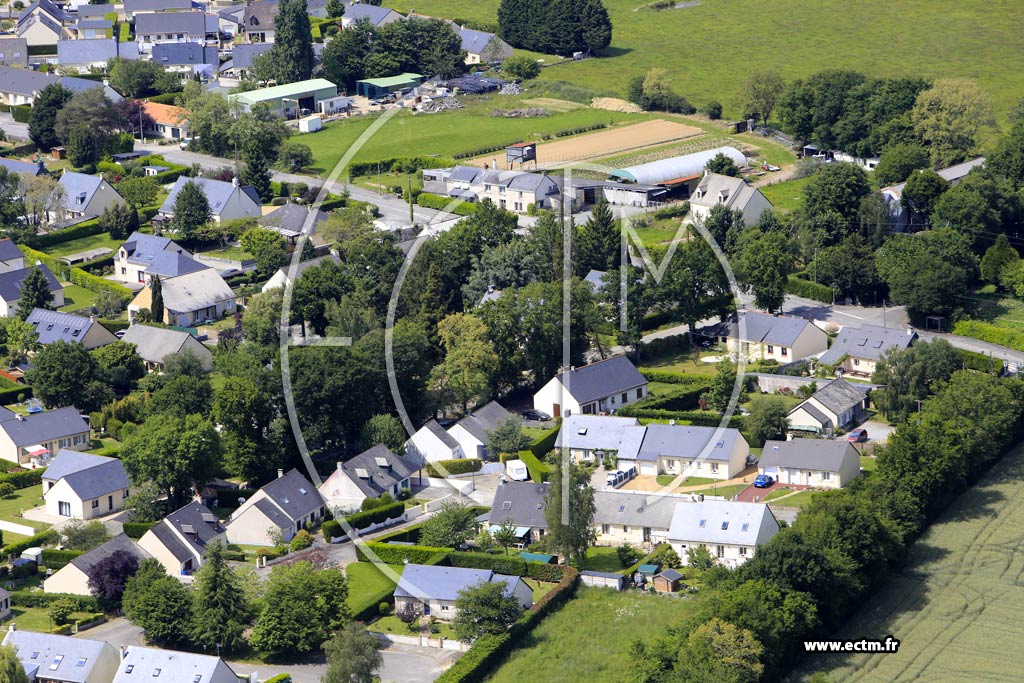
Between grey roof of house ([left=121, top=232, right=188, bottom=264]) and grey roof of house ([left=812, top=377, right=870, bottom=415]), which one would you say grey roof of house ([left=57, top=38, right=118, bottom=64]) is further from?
grey roof of house ([left=812, top=377, right=870, bottom=415])

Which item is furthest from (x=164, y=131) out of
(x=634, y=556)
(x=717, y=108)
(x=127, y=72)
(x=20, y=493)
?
(x=634, y=556)

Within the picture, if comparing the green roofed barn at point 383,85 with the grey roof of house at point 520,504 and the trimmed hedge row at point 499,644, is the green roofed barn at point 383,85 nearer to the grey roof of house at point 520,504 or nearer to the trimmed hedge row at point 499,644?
the grey roof of house at point 520,504

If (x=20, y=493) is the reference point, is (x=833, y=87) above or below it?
above

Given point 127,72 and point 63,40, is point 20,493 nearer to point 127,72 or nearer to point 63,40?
point 127,72

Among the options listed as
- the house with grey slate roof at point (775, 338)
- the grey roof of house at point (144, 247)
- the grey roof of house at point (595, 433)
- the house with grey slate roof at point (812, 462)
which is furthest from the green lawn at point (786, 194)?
the grey roof of house at point (144, 247)

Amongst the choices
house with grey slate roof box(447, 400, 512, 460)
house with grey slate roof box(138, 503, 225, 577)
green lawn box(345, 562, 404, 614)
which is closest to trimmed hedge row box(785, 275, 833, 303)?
house with grey slate roof box(447, 400, 512, 460)
